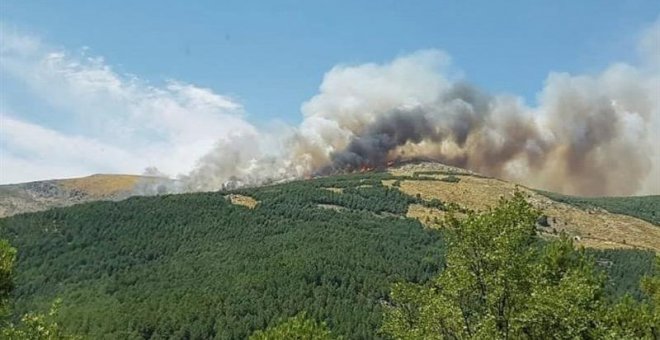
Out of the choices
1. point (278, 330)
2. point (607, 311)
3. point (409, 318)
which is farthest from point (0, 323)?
point (607, 311)

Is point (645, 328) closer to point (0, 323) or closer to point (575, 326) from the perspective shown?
point (575, 326)

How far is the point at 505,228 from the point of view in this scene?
123 feet

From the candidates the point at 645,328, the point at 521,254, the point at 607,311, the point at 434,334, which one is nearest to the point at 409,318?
the point at 434,334

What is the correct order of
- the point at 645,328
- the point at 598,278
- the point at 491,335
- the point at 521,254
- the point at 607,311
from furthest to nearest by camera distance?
the point at 598,278 < the point at 645,328 < the point at 607,311 < the point at 521,254 < the point at 491,335

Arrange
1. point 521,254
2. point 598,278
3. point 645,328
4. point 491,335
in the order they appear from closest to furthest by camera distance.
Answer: point 491,335, point 521,254, point 645,328, point 598,278

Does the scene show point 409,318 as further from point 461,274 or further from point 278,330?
point 278,330

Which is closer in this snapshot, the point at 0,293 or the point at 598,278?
the point at 0,293

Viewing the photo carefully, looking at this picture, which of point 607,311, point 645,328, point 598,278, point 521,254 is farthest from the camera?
point 598,278

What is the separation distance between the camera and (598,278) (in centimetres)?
5109

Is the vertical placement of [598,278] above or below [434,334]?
above

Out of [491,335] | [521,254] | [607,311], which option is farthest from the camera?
[607,311]

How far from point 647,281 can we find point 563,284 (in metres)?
21.3

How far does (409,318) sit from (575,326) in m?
10.8

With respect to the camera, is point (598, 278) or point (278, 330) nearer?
point (278, 330)
